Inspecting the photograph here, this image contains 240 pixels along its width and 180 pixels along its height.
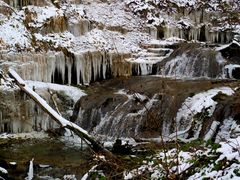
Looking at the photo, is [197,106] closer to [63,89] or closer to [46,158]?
[46,158]

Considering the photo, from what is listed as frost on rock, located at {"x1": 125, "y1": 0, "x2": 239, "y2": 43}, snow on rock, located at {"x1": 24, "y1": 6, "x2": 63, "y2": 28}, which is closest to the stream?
snow on rock, located at {"x1": 24, "y1": 6, "x2": 63, "y2": 28}

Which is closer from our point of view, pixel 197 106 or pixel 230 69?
pixel 197 106

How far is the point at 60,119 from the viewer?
6074 millimetres

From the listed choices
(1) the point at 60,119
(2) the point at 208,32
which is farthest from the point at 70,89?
(1) the point at 60,119

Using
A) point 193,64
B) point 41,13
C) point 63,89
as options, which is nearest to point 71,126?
point 63,89

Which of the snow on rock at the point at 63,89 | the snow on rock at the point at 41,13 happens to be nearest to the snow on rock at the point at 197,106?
the snow on rock at the point at 63,89

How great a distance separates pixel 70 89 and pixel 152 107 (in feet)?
11.3

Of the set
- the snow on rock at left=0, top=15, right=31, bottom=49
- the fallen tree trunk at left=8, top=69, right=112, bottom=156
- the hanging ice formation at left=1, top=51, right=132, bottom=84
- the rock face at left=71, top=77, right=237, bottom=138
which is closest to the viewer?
the fallen tree trunk at left=8, top=69, right=112, bottom=156

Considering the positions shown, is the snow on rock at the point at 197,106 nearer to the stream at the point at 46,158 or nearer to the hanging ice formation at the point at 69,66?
the stream at the point at 46,158

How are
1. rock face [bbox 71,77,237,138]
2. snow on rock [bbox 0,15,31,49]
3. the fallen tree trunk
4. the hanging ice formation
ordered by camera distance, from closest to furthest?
the fallen tree trunk < rock face [bbox 71,77,237,138] < the hanging ice formation < snow on rock [bbox 0,15,31,49]

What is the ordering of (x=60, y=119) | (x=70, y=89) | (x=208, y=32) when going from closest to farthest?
(x=60, y=119), (x=70, y=89), (x=208, y=32)

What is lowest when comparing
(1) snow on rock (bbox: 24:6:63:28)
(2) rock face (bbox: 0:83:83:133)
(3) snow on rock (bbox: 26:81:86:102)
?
(2) rock face (bbox: 0:83:83:133)

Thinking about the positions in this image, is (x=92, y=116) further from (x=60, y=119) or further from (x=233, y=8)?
(x=233, y=8)

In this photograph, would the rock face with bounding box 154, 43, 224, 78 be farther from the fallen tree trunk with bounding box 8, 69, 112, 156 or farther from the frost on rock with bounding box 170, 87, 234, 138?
the fallen tree trunk with bounding box 8, 69, 112, 156
